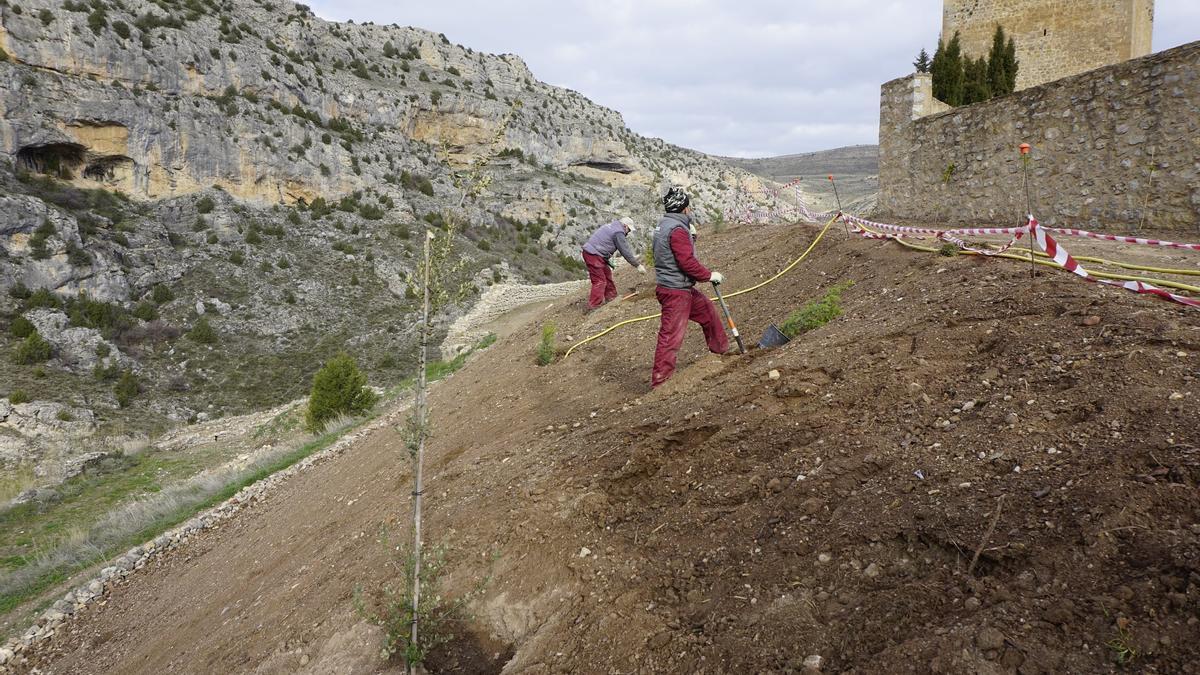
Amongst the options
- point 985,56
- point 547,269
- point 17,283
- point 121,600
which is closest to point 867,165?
point 547,269

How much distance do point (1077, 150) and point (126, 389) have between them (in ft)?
85.5

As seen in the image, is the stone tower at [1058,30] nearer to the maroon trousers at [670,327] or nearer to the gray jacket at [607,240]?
the gray jacket at [607,240]

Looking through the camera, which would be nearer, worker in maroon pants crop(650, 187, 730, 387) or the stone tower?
worker in maroon pants crop(650, 187, 730, 387)

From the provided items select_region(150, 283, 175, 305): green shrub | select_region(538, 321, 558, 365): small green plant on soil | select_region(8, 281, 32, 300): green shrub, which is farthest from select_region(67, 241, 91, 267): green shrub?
select_region(538, 321, 558, 365): small green plant on soil

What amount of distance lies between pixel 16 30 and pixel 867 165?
105 metres

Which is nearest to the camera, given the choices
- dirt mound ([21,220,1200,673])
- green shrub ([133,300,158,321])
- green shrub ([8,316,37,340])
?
dirt mound ([21,220,1200,673])

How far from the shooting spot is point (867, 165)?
105 m

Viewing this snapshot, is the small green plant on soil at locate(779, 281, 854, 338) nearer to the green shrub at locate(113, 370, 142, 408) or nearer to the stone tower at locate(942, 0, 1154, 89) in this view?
the stone tower at locate(942, 0, 1154, 89)

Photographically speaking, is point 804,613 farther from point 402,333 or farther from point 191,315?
point 191,315

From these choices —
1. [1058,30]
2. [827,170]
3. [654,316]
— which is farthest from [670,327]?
[827,170]

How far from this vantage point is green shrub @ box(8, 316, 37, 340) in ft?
73.0

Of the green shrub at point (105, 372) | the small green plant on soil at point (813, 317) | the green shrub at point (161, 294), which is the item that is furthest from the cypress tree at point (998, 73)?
the green shrub at point (161, 294)

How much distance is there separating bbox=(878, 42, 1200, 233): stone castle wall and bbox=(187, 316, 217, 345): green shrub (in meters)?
25.5

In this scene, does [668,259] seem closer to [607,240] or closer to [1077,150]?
[607,240]
